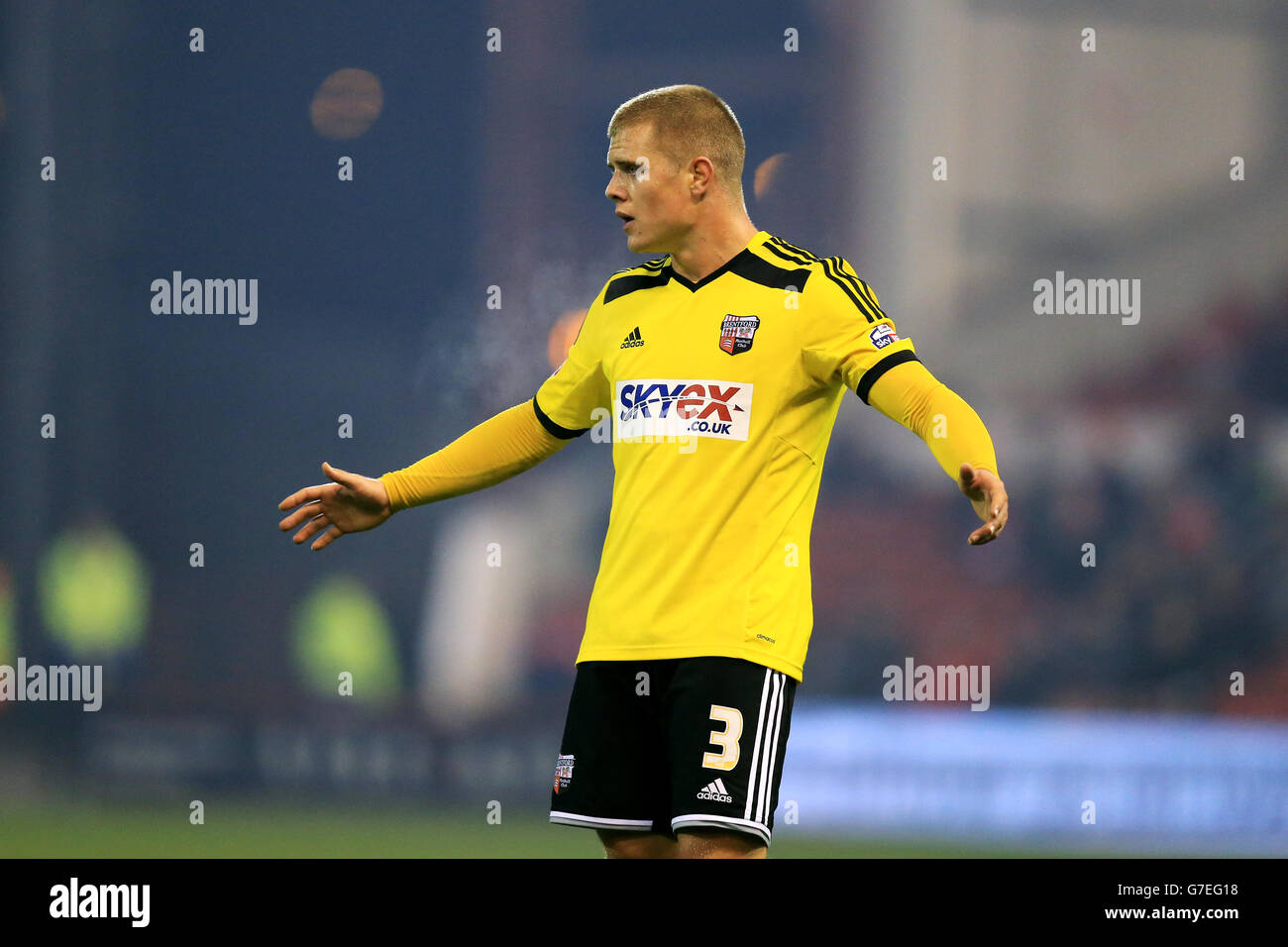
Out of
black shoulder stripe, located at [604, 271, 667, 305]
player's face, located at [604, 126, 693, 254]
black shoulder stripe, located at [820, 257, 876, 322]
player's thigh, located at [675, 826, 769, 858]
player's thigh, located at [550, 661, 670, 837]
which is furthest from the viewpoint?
black shoulder stripe, located at [604, 271, 667, 305]

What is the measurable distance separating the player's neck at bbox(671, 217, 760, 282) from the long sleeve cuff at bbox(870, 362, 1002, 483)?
1.78 ft

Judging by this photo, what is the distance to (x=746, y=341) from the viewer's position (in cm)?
348

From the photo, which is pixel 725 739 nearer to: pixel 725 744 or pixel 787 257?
pixel 725 744

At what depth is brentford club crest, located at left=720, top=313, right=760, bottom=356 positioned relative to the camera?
3480 mm

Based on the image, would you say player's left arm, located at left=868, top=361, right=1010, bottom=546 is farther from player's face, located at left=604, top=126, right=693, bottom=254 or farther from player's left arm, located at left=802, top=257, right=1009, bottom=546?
player's face, located at left=604, top=126, right=693, bottom=254

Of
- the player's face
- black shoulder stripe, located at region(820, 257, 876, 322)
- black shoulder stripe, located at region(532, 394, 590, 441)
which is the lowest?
black shoulder stripe, located at region(532, 394, 590, 441)

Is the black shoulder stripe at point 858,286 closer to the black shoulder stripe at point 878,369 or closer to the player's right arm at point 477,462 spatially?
the black shoulder stripe at point 878,369

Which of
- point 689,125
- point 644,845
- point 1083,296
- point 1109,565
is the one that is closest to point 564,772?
point 644,845

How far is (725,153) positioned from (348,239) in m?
6.50

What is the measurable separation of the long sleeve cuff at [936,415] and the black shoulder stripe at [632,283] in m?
0.66

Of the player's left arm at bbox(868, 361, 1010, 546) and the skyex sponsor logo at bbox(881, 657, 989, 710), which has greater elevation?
the player's left arm at bbox(868, 361, 1010, 546)

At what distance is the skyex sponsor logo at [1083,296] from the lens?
10.2 m

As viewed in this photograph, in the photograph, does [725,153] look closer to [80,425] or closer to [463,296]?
[463,296]
